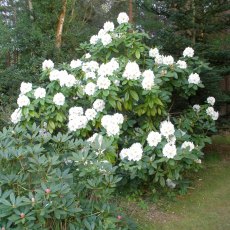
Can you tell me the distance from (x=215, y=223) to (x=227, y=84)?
450 cm

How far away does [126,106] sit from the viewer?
4.88 m

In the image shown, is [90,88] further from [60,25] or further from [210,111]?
[60,25]

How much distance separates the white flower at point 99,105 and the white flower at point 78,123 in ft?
0.66

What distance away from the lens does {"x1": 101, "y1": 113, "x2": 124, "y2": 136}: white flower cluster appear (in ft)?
15.0

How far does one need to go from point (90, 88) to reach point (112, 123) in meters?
0.56

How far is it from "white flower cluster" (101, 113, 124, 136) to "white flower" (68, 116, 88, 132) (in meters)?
0.26

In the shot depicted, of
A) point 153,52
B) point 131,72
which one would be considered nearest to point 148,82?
point 131,72

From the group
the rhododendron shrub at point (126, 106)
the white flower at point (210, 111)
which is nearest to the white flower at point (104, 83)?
the rhododendron shrub at point (126, 106)

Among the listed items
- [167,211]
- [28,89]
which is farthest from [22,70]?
[167,211]

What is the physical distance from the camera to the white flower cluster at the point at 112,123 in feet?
15.0

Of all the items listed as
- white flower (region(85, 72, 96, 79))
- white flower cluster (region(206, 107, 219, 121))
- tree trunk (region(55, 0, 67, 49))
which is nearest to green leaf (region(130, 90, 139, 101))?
white flower (region(85, 72, 96, 79))

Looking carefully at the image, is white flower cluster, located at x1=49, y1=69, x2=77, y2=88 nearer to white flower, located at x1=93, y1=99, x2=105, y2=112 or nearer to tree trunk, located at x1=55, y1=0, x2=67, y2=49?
white flower, located at x1=93, y1=99, x2=105, y2=112

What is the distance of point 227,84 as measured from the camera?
8250mm

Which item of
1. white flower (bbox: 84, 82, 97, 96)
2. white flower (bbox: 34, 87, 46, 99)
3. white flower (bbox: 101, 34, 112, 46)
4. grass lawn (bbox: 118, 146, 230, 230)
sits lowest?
grass lawn (bbox: 118, 146, 230, 230)
